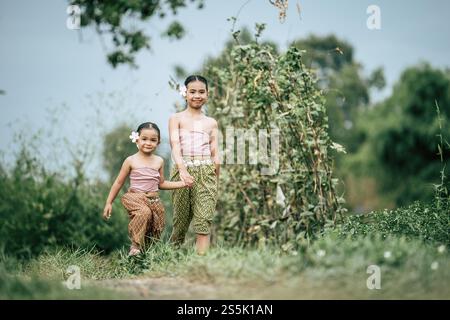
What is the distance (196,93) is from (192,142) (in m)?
0.41

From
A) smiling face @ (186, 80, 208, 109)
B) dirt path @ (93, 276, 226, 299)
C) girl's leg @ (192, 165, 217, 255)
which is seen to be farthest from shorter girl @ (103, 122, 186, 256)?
dirt path @ (93, 276, 226, 299)

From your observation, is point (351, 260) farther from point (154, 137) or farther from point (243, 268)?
point (154, 137)

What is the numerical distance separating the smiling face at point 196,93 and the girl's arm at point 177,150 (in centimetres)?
20

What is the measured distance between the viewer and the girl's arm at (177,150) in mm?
4992

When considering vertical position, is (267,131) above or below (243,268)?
above

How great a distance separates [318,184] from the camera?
5.88 m

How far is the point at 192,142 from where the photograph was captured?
205 inches

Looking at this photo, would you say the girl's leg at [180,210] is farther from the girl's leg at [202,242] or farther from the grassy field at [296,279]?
the grassy field at [296,279]

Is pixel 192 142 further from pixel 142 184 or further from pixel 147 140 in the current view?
pixel 142 184

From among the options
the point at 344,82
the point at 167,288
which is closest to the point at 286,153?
the point at 167,288

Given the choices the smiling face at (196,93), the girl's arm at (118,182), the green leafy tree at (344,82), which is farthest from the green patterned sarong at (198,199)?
the green leafy tree at (344,82)

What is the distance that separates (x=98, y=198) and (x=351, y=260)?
19.8 ft

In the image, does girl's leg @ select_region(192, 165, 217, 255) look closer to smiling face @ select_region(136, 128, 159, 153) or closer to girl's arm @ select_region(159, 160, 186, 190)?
girl's arm @ select_region(159, 160, 186, 190)
